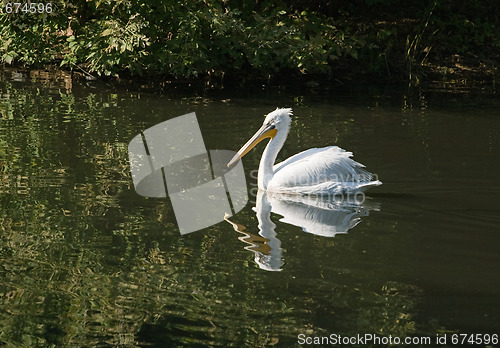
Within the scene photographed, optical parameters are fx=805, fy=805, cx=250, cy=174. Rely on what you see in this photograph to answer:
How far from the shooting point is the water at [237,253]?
4.75 meters

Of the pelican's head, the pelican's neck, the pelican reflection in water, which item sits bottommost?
the pelican reflection in water

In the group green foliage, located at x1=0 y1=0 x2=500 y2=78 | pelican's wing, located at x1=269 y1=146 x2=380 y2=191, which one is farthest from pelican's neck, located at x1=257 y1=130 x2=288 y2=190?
green foliage, located at x1=0 y1=0 x2=500 y2=78

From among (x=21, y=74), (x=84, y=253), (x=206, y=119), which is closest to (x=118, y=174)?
(x=84, y=253)

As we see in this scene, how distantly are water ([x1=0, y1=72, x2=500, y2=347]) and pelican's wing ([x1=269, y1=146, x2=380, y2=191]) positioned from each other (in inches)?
10.3

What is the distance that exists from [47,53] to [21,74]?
0.79 metres

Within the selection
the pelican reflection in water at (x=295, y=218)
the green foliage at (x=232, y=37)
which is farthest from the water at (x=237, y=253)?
the green foliage at (x=232, y=37)

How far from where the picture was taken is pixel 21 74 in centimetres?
1361

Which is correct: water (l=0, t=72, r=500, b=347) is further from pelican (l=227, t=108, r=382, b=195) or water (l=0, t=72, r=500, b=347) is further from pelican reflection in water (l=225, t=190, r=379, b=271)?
pelican (l=227, t=108, r=382, b=195)

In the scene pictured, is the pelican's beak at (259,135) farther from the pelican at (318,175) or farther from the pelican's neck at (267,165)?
the pelican at (318,175)

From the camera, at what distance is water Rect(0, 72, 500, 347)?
4754 millimetres

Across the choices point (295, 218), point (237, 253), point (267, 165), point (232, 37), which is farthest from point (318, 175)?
point (232, 37)

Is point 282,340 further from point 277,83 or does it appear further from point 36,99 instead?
point 277,83

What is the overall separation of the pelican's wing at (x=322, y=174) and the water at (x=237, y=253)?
26 centimetres

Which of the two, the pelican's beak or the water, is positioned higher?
the pelican's beak
